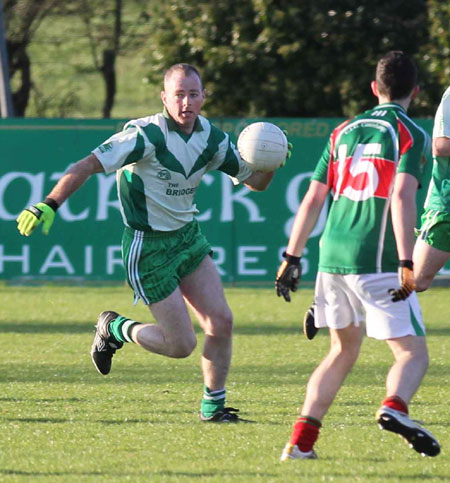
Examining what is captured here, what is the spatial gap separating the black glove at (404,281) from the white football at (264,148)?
6.20ft

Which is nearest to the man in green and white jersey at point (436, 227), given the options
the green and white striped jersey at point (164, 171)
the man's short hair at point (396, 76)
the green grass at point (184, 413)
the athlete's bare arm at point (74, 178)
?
the green grass at point (184, 413)

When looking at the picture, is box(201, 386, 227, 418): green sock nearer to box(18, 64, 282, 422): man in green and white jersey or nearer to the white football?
box(18, 64, 282, 422): man in green and white jersey

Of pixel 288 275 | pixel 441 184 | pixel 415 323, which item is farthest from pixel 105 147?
pixel 441 184

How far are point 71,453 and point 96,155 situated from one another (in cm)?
158

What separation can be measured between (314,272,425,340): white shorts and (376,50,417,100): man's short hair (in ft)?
2.79

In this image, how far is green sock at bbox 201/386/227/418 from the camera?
23.6ft

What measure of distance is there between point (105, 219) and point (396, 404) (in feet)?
34.6

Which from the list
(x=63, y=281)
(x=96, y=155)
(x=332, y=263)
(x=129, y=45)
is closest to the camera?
(x=332, y=263)

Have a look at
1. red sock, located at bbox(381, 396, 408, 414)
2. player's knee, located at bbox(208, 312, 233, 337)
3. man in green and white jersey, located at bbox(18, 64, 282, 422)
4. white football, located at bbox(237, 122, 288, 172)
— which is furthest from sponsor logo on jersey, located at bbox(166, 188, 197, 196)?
red sock, located at bbox(381, 396, 408, 414)

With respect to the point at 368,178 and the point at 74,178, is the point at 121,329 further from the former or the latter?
the point at 368,178

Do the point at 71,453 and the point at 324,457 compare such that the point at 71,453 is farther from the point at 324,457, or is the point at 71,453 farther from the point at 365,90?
the point at 365,90

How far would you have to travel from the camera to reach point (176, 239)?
7.29m

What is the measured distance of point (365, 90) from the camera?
21.0 meters

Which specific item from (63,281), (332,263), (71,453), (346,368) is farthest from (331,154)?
Answer: (63,281)
